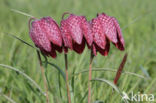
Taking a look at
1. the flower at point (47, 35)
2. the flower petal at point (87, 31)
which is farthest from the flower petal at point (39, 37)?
the flower petal at point (87, 31)

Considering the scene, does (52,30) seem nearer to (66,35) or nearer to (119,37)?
(66,35)

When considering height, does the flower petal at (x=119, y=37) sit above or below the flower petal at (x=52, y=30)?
below

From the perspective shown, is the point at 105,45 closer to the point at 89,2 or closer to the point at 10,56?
the point at 10,56

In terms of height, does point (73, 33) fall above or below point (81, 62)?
above

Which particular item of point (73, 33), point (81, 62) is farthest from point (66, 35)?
point (81, 62)

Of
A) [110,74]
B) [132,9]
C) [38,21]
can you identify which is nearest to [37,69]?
[110,74]

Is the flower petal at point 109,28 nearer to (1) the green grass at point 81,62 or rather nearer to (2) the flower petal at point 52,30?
(2) the flower petal at point 52,30

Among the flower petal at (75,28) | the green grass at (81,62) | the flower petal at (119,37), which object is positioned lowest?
the green grass at (81,62)
